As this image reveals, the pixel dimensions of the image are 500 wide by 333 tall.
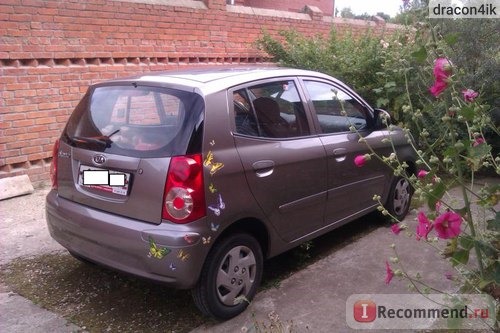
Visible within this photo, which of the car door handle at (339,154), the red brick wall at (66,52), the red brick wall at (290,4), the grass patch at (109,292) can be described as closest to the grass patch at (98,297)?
the grass patch at (109,292)

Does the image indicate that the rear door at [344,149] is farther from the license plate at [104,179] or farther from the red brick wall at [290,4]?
the red brick wall at [290,4]

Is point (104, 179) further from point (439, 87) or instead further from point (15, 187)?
point (15, 187)

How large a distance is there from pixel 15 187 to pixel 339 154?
399 cm

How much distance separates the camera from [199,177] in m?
3.06

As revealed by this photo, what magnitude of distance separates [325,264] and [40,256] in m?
2.55

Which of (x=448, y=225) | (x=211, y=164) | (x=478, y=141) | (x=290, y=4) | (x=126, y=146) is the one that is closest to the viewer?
(x=448, y=225)

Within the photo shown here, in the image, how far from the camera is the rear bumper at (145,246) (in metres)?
3.01

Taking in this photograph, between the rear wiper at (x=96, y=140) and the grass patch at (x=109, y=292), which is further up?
the rear wiper at (x=96, y=140)

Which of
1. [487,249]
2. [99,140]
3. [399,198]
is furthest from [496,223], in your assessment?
[399,198]

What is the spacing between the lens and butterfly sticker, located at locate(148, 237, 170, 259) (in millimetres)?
3010

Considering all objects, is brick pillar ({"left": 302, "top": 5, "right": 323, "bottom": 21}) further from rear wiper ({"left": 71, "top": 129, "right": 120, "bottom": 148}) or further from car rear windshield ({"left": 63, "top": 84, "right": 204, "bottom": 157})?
rear wiper ({"left": 71, "top": 129, "right": 120, "bottom": 148})

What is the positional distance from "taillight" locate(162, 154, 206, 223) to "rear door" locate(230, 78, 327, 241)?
17.2 inches

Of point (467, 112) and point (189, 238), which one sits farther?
point (189, 238)

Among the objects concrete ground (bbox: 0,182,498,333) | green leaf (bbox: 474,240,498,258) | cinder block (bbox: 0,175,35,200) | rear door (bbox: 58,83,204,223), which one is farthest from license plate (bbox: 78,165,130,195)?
cinder block (bbox: 0,175,35,200)
